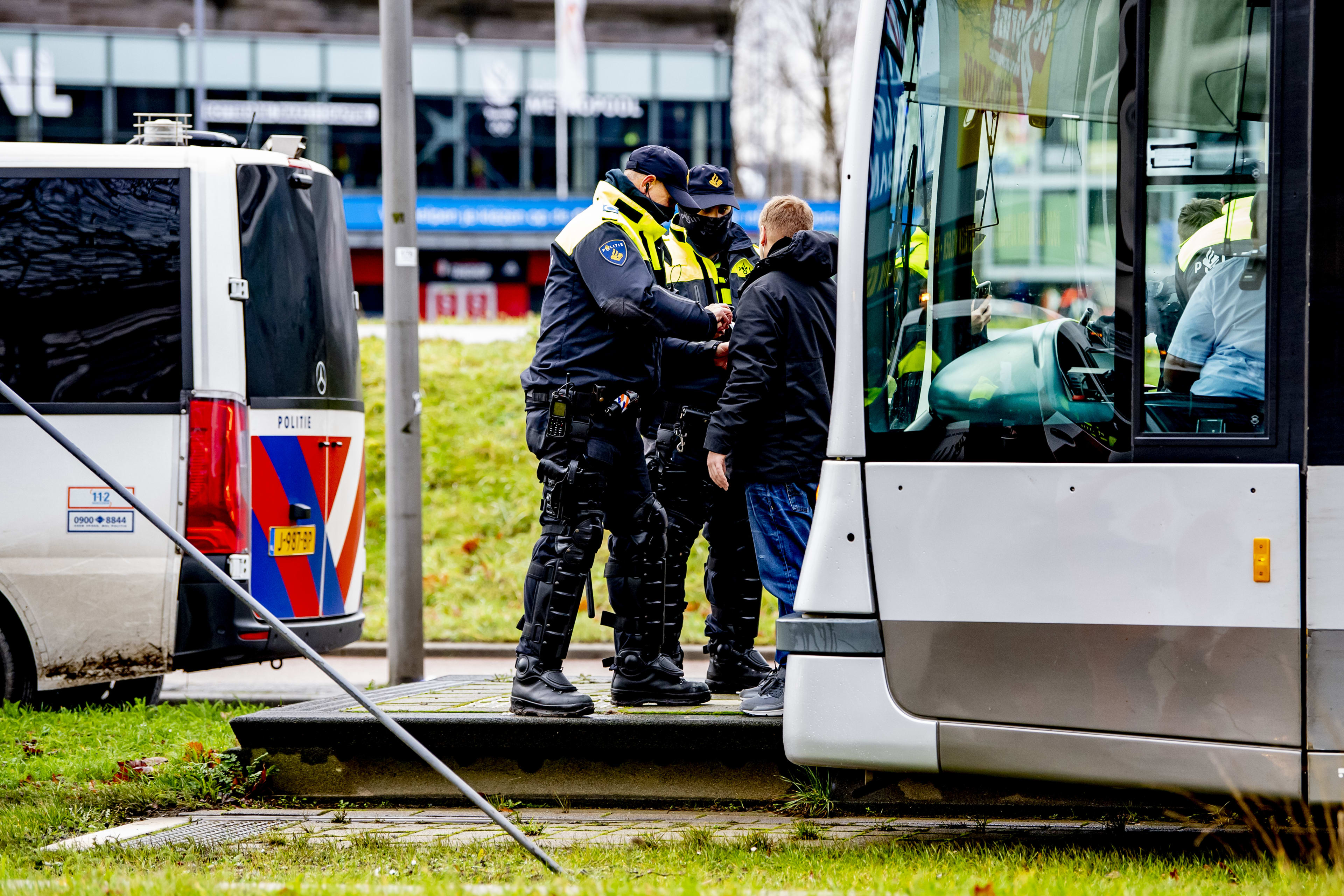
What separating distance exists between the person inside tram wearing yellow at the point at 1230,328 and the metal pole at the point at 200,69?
32.0 m

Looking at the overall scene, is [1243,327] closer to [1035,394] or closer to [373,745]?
[1035,394]

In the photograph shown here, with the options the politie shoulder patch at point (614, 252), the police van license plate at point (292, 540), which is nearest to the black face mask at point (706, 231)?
the politie shoulder patch at point (614, 252)

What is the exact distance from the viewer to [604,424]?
525cm

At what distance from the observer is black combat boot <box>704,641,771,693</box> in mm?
5883

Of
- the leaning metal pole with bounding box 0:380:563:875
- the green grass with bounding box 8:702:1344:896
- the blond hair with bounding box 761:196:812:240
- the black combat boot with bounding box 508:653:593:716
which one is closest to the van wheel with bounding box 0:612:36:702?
the green grass with bounding box 8:702:1344:896

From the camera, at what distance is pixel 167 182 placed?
673 centimetres

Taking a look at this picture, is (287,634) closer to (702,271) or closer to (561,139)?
(702,271)

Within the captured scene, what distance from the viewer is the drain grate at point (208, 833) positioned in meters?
4.58

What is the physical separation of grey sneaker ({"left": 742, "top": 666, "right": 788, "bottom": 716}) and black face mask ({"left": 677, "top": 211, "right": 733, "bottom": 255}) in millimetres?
1832

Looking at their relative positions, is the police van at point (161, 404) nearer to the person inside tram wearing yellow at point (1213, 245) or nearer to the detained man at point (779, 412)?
the detained man at point (779, 412)

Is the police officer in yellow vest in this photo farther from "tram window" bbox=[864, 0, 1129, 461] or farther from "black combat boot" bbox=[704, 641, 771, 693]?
"tram window" bbox=[864, 0, 1129, 461]

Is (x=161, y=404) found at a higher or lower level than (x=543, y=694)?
higher

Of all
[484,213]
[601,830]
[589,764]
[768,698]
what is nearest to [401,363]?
[589,764]

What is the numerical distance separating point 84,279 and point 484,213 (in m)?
29.5
